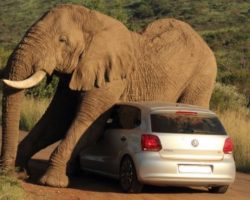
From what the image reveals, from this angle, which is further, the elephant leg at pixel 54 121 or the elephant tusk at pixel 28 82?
the elephant leg at pixel 54 121

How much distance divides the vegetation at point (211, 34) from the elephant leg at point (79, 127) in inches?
159

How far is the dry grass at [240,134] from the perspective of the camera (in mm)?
15156

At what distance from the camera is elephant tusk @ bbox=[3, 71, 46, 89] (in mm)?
10914

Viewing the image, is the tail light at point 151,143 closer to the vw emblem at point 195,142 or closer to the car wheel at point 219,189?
A: the vw emblem at point 195,142

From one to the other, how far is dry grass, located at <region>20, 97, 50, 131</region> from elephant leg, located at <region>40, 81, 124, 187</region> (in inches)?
394

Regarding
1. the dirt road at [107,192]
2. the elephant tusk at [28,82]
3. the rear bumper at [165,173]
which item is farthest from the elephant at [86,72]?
the rear bumper at [165,173]

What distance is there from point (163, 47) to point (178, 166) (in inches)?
136

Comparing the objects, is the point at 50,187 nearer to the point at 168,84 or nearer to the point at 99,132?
the point at 99,132

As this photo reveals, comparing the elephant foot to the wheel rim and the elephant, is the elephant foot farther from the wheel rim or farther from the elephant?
the wheel rim

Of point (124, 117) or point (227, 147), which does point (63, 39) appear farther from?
point (227, 147)

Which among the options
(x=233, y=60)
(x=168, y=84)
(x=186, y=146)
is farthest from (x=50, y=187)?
(x=233, y=60)

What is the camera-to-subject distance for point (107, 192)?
1069 centimetres

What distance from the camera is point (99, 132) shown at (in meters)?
11.5

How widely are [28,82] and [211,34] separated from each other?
44.4m
